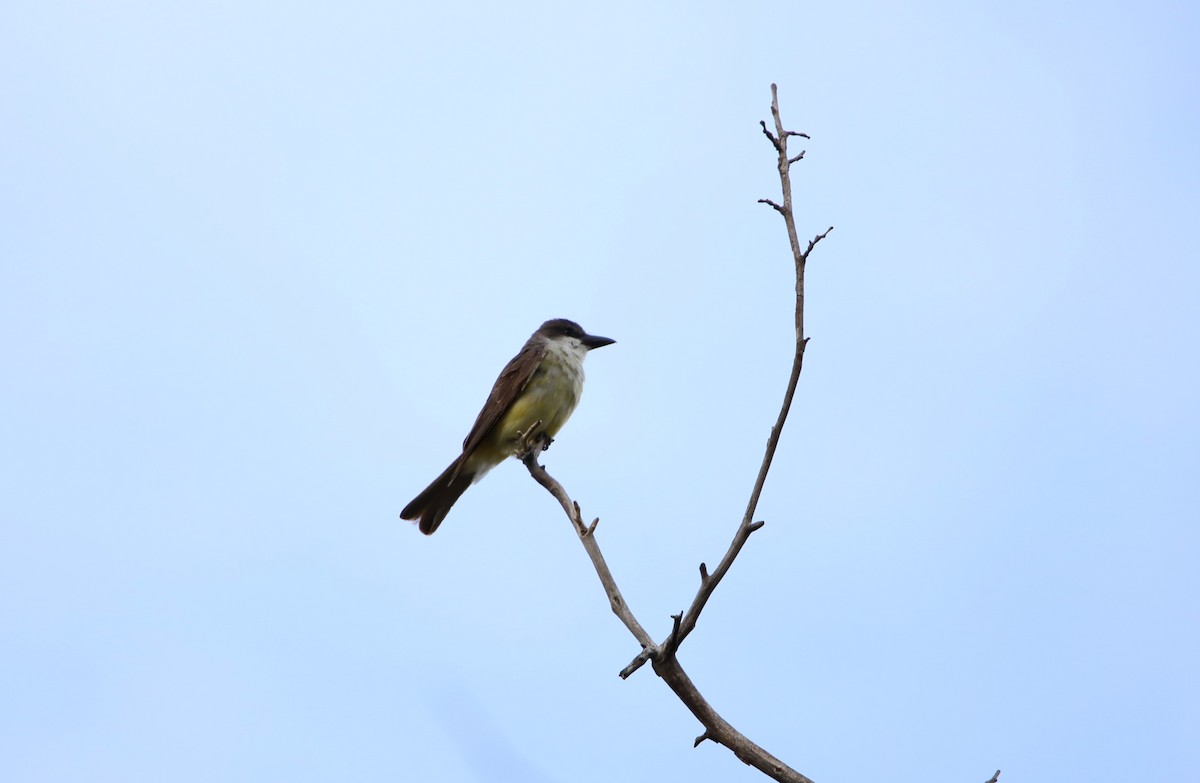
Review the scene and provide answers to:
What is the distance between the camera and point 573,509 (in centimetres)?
485

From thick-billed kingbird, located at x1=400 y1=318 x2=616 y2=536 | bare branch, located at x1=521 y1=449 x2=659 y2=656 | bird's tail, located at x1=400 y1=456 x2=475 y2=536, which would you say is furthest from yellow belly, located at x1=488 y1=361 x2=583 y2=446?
bare branch, located at x1=521 y1=449 x2=659 y2=656

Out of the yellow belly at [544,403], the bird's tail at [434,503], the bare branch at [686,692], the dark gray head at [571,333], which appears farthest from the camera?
the dark gray head at [571,333]

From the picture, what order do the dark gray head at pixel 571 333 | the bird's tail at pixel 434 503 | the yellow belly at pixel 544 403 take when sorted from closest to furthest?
the bird's tail at pixel 434 503 → the yellow belly at pixel 544 403 → the dark gray head at pixel 571 333

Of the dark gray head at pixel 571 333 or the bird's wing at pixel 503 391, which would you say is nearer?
the bird's wing at pixel 503 391

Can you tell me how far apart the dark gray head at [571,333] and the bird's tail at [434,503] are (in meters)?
1.57

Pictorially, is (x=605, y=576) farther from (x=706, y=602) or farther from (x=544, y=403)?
(x=544, y=403)

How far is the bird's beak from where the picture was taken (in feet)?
31.2

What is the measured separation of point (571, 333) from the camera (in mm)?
9531

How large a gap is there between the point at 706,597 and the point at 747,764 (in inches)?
21.8

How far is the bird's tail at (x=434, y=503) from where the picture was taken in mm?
8336

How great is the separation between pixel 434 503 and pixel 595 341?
1966 mm

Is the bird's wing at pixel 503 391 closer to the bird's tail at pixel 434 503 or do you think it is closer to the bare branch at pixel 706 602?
the bird's tail at pixel 434 503

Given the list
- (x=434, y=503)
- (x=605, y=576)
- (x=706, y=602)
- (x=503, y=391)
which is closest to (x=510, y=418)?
(x=503, y=391)

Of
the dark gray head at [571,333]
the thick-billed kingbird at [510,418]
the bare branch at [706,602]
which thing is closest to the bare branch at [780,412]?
the bare branch at [706,602]
